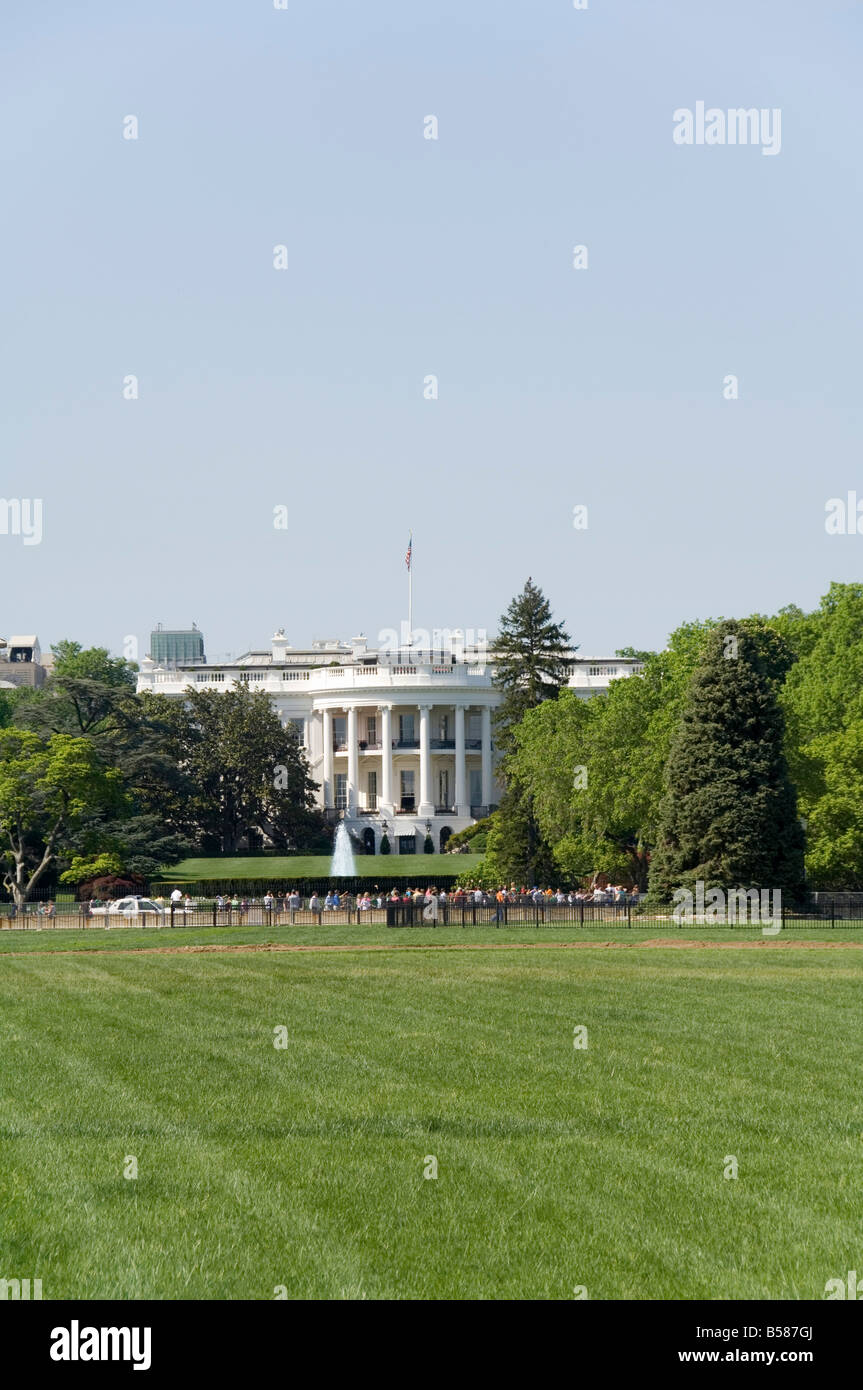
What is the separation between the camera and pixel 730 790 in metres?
67.8

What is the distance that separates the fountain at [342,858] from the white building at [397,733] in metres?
9.20

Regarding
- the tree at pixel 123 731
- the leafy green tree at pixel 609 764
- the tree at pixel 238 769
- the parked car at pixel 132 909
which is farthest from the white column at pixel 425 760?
the parked car at pixel 132 909

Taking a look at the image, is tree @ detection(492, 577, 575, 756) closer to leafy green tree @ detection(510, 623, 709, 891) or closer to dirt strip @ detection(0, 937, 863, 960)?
leafy green tree @ detection(510, 623, 709, 891)

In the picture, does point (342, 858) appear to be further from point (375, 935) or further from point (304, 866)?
point (375, 935)

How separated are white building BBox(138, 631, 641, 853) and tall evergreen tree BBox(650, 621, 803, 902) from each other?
6222cm

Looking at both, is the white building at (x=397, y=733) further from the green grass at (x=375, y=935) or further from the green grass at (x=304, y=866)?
the green grass at (x=375, y=935)

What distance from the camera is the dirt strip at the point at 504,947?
46219mm

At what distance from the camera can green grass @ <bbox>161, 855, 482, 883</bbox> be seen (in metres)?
102

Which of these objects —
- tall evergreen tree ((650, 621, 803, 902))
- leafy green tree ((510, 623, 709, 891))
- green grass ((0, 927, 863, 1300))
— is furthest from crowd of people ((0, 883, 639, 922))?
green grass ((0, 927, 863, 1300))

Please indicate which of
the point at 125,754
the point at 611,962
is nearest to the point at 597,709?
the point at 125,754
